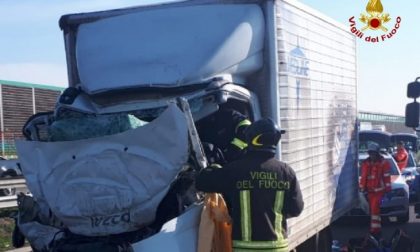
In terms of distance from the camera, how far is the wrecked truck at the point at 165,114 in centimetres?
449

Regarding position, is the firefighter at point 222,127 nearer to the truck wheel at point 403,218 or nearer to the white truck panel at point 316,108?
the white truck panel at point 316,108

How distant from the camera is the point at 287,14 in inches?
239

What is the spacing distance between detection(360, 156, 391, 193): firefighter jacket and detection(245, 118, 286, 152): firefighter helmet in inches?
268

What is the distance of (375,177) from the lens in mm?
10891

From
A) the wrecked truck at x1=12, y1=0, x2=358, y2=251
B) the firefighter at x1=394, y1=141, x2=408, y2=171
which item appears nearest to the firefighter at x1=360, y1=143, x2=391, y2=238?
the wrecked truck at x1=12, y1=0, x2=358, y2=251

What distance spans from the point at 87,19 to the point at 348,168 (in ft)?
14.1

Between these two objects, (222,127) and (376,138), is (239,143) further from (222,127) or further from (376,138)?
(376,138)

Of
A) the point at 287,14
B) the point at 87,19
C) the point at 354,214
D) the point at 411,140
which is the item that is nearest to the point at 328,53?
the point at 287,14

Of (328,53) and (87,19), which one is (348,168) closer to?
(328,53)

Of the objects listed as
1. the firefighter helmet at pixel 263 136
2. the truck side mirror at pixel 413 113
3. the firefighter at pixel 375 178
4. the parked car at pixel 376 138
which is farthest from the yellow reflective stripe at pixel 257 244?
the parked car at pixel 376 138

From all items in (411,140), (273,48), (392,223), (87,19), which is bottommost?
(392,223)

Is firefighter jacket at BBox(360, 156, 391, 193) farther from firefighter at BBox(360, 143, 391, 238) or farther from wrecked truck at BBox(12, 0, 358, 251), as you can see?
wrecked truck at BBox(12, 0, 358, 251)

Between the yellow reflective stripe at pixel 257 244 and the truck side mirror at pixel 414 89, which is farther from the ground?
the truck side mirror at pixel 414 89

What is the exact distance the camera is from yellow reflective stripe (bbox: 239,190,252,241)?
4449mm
